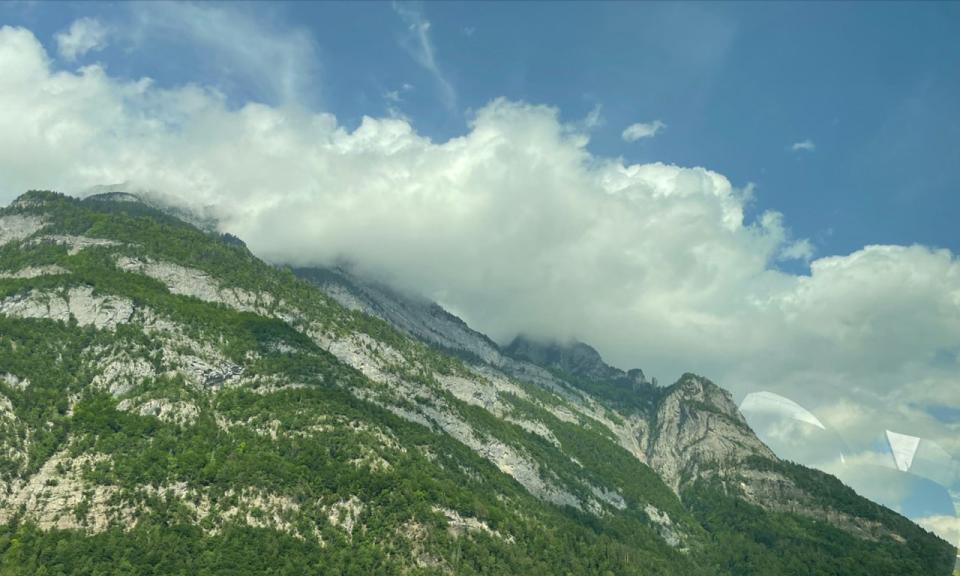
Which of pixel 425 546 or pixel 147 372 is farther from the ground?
pixel 147 372

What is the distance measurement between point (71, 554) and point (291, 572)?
41.2m

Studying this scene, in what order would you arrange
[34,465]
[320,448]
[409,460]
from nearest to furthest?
[34,465] → [320,448] → [409,460]

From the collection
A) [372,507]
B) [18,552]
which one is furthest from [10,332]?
[372,507]

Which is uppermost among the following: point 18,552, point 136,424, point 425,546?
point 136,424

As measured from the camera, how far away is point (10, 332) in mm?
191625

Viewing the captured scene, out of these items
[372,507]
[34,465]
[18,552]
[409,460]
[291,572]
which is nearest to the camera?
[18,552]

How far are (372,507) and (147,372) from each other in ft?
252

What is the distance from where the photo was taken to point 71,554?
134625mm

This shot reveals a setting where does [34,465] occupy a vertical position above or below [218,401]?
below

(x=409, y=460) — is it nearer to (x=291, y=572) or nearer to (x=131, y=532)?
(x=291, y=572)

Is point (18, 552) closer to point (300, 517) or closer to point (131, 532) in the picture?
point (131, 532)

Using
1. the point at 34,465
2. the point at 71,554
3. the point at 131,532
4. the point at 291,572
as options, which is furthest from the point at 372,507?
the point at 34,465

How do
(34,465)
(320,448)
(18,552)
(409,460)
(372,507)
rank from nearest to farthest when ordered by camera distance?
(18,552)
(34,465)
(372,507)
(320,448)
(409,460)

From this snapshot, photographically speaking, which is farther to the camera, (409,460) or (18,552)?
(409,460)
